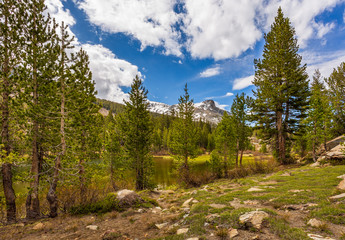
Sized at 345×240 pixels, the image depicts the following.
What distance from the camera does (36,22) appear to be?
9.64m

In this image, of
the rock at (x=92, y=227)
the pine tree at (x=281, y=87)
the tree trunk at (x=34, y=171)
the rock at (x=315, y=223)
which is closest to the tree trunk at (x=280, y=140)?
the pine tree at (x=281, y=87)

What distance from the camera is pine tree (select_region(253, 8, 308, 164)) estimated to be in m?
19.2

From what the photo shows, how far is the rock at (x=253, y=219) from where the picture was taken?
16.2 ft

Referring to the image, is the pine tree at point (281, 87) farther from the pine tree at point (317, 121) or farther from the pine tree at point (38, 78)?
the pine tree at point (38, 78)

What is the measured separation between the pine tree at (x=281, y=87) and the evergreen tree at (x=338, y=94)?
10.3 metres

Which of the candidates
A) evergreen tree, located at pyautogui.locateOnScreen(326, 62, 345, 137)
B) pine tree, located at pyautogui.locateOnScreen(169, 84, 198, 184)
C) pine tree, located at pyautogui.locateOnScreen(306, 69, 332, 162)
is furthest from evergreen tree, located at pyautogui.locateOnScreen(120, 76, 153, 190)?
evergreen tree, located at pyautogui.locateOnScreen(326, 62, 345, 137)

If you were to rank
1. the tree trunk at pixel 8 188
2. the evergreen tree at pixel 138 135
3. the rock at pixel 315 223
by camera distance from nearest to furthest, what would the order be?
the rock at pixel 315 223, the tree trunk at pixel 8 188, the evergreen tree at pixel 138 135

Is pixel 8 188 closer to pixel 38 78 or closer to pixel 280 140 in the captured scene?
pixel 38 78

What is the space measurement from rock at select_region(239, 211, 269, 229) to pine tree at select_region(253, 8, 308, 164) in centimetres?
1769

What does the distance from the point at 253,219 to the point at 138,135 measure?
1458 cm

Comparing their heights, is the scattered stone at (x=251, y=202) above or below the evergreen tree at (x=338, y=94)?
below

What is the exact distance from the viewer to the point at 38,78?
927 cm

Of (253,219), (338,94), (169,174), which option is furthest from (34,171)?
(338,94)

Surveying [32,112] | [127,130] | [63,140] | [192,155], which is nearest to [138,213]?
[63,140]
